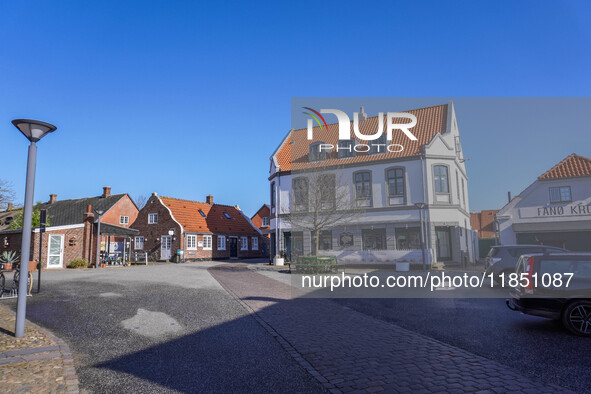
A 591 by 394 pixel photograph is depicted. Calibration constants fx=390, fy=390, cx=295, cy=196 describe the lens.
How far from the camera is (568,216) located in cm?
2488

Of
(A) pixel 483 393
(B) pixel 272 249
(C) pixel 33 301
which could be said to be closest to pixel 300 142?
(B) pixel 272 249

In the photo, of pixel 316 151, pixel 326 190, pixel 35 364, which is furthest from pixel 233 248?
pixel 35 364

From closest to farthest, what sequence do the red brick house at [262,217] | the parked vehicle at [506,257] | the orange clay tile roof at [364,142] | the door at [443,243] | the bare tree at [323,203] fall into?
the parked vehicle at [506,257]
the bare tree at [323,203]
the door at [443,243]
the orange clay tile roof at [364,142]
the red brick house at [262,217]

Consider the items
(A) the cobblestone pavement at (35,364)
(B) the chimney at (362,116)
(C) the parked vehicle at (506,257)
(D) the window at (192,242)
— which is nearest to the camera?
(A) the cobblestone pavement at (35,364)

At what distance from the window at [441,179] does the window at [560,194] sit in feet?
21.2

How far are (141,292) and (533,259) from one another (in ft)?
36.2

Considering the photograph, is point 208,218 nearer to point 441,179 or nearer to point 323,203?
point 323,203

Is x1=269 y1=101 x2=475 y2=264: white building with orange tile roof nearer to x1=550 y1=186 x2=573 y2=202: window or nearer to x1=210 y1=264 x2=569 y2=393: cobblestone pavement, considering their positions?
x1=550 y1=186 x2=573 y2=202: window

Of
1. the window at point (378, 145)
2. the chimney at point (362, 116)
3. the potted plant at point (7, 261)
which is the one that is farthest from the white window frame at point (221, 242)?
the potted plant at point (7, 261)

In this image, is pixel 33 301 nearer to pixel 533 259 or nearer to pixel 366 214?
pixel 533 259

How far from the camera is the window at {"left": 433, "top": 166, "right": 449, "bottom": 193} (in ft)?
87.9

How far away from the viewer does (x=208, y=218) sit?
136 feet

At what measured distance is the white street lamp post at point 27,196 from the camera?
687cm

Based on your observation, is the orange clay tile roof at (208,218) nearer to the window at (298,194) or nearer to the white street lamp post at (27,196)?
the window at (298,194)
